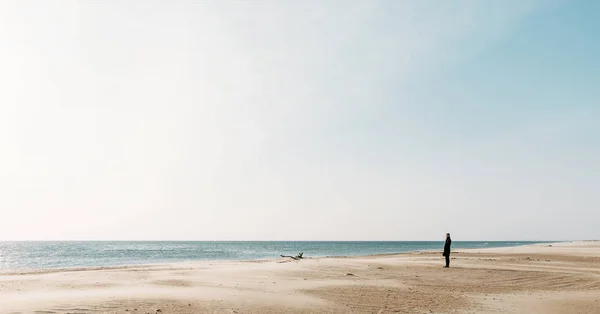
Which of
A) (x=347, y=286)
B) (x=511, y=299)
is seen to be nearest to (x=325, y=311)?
(x=347, y=286)

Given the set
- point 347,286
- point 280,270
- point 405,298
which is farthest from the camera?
point 280,270

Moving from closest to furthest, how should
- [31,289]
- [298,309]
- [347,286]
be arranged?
[298,309], [31,289], [347,286]

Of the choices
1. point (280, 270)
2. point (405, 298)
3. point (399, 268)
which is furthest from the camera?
point (399, 268)

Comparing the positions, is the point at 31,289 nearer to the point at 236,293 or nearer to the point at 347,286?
the point at 236,293

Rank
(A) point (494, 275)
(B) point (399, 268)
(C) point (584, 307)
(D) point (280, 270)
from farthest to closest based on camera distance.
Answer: (B) point (399, 268)
(D) point (280, 270)
(A) point (494, 275)
(C) point (584, 307)

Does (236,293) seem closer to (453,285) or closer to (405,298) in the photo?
(405,298)

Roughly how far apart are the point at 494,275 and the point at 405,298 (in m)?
10.0

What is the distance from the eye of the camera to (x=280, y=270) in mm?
24266

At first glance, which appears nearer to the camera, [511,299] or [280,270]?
[511,299]

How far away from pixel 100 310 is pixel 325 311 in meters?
6.19

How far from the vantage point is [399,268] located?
26141 millimetres

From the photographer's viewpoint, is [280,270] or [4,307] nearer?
[4,307]

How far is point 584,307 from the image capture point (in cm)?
1346

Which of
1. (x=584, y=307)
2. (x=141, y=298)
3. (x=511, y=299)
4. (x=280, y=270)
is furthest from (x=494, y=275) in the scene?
(x=141, y=298)
